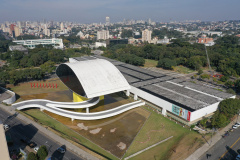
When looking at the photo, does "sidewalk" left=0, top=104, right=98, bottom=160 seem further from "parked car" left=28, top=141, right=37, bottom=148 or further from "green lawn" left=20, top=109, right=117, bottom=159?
"parked car" left=28, top=141, right=37, bottom=148

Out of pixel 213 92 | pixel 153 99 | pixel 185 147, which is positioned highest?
pixel 213 92

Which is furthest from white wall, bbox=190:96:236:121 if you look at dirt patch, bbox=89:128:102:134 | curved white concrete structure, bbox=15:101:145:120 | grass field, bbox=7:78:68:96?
grass field, bbox=7:78:68:96

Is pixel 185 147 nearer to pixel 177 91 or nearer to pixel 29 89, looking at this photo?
pixel 177 91

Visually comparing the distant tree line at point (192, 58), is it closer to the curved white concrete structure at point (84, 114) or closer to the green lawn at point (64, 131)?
the curved white concrete structure at point (84, 114)

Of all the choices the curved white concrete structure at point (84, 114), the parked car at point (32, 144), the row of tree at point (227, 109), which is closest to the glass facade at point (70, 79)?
the curved white concrete structure at point (84, 114)

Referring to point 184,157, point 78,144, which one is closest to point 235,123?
point 184,157

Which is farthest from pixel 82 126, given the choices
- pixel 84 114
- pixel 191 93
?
pixel 191 93
